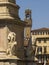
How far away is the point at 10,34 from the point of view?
19.8 meters

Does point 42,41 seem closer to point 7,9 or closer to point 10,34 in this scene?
point 7,9

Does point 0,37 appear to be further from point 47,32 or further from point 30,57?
point 47,32

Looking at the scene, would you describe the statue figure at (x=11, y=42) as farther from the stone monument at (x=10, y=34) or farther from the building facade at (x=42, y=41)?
the building facade at (x=42, y=41)

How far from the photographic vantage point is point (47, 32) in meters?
73.8

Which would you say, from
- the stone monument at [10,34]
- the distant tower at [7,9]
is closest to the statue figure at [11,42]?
the stone monument at [10,34]

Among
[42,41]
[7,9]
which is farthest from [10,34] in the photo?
[42,41]

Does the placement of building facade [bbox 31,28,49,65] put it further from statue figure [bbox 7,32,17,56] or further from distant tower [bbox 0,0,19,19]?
statue figure [bbox 7,32,17,56]

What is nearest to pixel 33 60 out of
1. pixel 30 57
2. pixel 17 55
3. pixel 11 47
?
pixel 30 57

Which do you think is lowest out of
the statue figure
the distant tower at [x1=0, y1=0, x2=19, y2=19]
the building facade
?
the building facade

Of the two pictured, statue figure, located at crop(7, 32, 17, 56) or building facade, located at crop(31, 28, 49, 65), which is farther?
building facade, located at crop(31, 28, 49, 65)

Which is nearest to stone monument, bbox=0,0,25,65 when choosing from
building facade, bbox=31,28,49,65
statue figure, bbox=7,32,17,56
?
statue figure, bbox=7,32,17,56

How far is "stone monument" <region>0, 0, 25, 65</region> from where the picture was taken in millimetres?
19375

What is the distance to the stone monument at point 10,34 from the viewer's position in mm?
19375

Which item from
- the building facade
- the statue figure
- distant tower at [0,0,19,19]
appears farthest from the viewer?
the building facade
